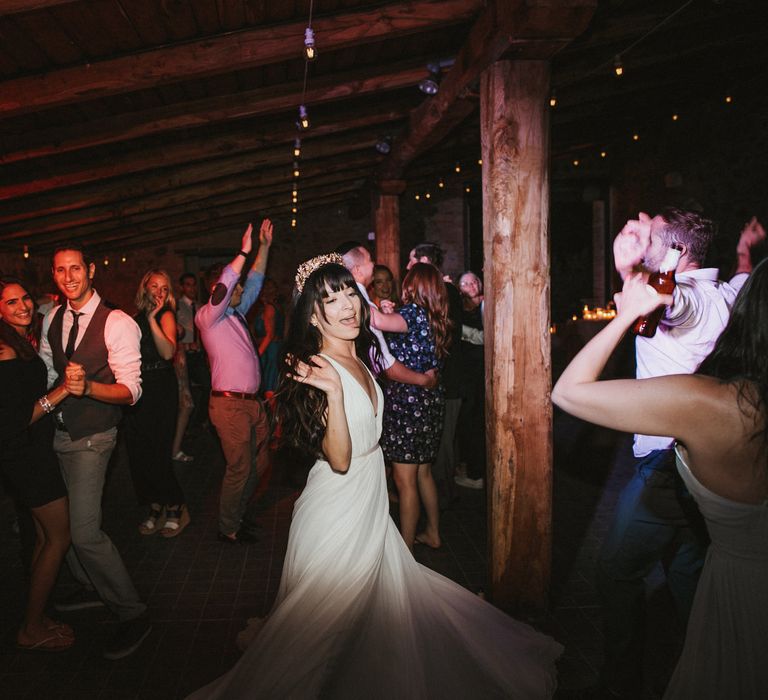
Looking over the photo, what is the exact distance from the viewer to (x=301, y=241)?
1112 centimetres

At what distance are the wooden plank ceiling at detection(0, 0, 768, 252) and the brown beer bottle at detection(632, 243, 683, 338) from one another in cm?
143

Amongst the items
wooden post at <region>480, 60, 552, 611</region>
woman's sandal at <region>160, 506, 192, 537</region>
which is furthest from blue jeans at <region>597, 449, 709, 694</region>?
woman's sandal at <region>160, 506, 192, 537</region>

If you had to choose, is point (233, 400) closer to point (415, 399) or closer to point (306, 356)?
point (415, 399)

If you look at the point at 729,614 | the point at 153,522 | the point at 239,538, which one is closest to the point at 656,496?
the point at 729,614

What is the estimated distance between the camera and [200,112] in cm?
444

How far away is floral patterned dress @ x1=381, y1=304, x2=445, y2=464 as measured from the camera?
3.48 metres

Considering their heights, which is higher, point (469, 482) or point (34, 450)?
point (34, 450)

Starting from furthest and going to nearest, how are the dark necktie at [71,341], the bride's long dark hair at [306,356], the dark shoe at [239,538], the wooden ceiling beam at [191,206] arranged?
the wooden ceiling beam at [191,206], the dark shoe at [239,538], the dark necktie at [71,341], the bride's long dark hair at [306,356]

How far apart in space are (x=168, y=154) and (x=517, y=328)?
159 inches

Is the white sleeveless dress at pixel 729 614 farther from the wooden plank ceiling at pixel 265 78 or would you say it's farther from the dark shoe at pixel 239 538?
the dark shoe at pixel 239 538

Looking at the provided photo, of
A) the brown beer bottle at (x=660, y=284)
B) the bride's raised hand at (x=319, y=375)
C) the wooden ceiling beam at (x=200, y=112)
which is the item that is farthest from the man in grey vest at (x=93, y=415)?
the brown beer bottle at (x=660, y=284)

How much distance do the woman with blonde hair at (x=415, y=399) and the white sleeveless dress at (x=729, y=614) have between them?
2.12m

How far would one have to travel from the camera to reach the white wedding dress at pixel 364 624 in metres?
1.87

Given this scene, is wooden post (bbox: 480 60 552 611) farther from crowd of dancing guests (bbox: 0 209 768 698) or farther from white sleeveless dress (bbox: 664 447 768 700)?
white sleeveless dress (bbox: 664 447 768 700)
